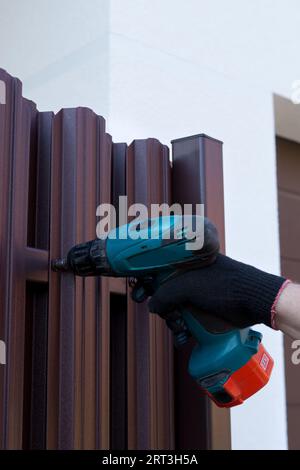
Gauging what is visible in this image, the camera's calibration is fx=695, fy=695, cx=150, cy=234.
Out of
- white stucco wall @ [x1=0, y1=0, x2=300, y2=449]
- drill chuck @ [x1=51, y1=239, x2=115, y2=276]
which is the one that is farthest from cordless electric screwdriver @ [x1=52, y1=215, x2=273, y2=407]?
white stucco wall @ [x1=0, y1=0, x2=300, y2=449]

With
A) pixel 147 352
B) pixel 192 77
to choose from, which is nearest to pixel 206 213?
pixel 147 352

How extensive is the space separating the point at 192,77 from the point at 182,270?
102 cm

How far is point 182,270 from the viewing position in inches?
42.5

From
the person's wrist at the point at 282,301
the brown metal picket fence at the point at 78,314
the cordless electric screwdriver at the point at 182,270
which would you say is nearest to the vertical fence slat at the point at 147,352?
the brown metal picket fence at the point at 78,314

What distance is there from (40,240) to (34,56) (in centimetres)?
99

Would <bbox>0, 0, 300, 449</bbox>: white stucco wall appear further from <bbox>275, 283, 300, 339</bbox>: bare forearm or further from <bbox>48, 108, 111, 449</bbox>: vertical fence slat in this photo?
<bbox>275, 283, 300, 339</bbox>: bare forearm

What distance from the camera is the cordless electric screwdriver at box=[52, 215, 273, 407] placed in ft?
3.40

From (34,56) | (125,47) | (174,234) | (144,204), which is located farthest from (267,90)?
(174,234)

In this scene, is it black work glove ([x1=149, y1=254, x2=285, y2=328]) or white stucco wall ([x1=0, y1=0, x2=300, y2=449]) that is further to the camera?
white stucco wall ([x1=0, y1=0, x2=300, y2=449])

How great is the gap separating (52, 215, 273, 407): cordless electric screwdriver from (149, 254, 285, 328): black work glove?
0.06 feet

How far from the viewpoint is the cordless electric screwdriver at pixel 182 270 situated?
1036 millimetres

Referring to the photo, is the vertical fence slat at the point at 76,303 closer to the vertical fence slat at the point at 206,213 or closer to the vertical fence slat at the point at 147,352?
the vertical fence slat at the point at 147,352

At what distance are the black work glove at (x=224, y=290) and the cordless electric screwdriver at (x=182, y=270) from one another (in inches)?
0.8

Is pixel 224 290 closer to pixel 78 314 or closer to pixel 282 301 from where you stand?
pixel 282 301
